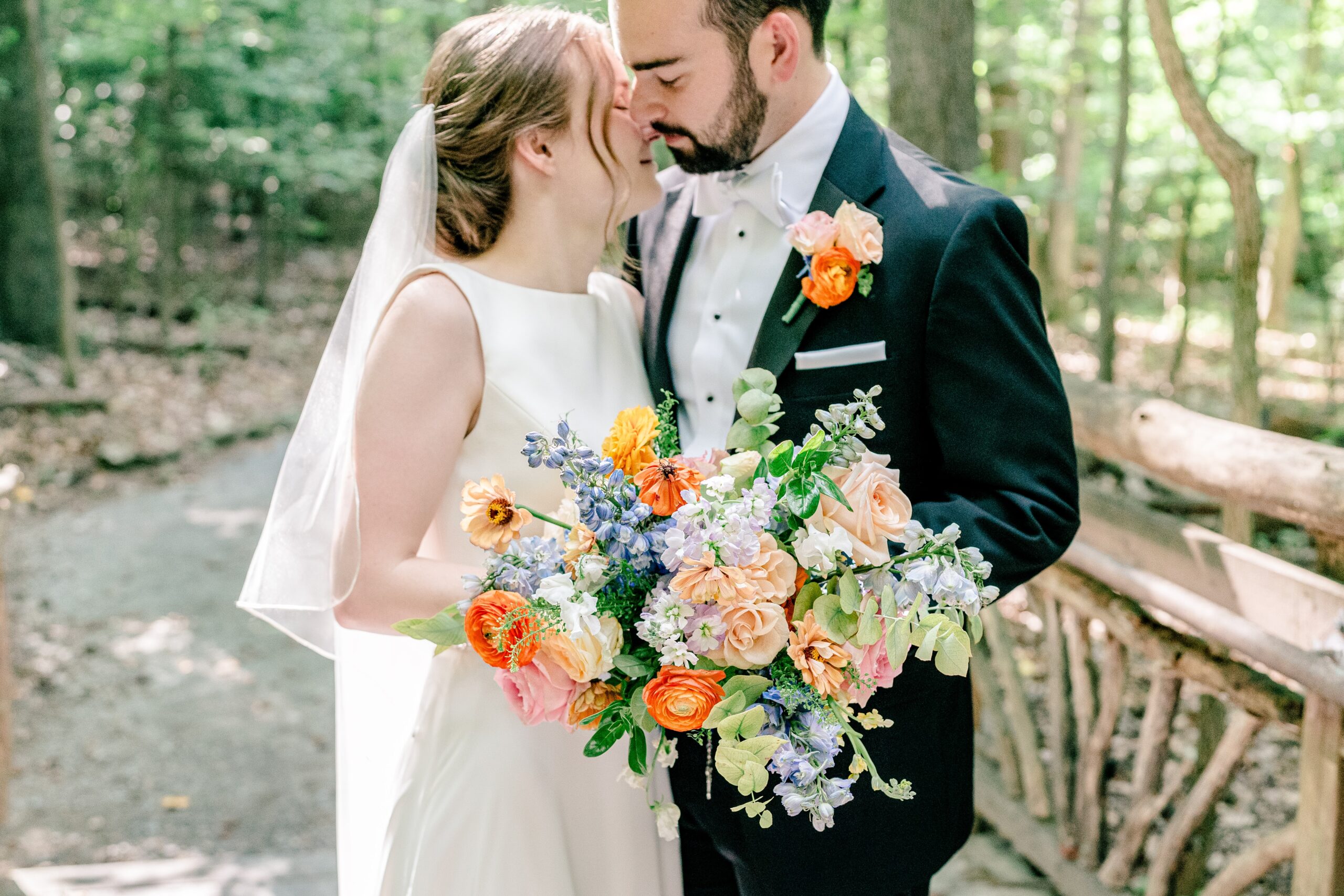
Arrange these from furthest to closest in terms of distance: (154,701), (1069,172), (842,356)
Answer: (1069,172) → (154,701) → (842,356)

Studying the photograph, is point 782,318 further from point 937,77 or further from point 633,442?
point 937,77

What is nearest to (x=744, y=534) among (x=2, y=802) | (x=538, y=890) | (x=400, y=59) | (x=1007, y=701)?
(x=538, y=890)

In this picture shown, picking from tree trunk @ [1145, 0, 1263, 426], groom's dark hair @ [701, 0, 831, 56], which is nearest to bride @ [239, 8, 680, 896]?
groom's dark hair @ [701, 0, 831, 56]

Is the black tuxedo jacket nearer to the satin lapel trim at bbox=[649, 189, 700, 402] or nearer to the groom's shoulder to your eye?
the groom's shoulder

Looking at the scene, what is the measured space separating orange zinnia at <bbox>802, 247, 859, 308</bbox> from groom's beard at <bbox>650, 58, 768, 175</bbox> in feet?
1.07

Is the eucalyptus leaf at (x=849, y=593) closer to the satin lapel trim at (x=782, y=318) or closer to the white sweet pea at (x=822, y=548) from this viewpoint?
the white sweet pea at (x=822, y=548)

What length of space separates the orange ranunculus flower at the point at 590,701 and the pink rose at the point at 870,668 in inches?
12.5

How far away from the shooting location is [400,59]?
11.8 metres

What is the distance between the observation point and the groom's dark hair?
1.95 m

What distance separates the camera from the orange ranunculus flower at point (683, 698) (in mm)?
1305

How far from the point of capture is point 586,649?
133cm

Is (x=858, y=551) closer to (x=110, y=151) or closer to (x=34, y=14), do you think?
(x=34, y=14)

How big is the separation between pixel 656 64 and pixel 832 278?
20.6 inches

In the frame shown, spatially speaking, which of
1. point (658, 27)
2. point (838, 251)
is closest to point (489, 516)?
point (838, 251)
